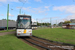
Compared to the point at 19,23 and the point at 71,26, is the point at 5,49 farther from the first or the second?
the point at 71,26

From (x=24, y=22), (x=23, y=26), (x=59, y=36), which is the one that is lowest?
(x=59, y=36)

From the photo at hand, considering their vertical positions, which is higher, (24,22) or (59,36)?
(24,22)

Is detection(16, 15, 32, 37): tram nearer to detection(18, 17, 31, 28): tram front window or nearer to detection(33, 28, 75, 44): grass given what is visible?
detection(18, 17, 31, 28): tram front window

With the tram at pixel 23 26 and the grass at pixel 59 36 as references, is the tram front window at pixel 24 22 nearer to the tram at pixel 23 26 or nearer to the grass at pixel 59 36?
the tram at pixel 23 26

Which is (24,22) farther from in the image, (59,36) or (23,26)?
(59,36)

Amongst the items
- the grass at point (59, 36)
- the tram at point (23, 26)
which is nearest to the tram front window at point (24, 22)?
the tram at point (23, 26)

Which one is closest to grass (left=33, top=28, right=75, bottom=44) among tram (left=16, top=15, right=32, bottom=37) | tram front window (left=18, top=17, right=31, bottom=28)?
tram (left=16, top=15, right=32, bottom=37)

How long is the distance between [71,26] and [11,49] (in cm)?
5327

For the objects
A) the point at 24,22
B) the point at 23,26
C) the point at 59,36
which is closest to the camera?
the point at 23,26

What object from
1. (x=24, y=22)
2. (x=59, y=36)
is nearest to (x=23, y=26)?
(x=24, y=22)

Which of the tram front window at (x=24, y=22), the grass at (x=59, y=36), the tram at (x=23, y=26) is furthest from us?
the tram front window at (x=24, y=22)

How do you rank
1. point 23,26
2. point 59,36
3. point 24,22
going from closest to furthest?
point 23,26 < point 24,22 < point 59,36

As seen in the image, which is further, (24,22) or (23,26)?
(24,22)

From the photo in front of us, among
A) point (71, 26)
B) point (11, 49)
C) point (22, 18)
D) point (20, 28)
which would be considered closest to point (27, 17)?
point (22, 18)
